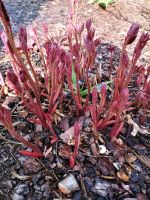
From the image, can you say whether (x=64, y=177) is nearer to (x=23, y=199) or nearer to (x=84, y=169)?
(x=84, y=169)

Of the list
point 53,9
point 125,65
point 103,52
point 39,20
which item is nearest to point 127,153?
point 125,65

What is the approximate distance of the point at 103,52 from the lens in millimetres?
2379

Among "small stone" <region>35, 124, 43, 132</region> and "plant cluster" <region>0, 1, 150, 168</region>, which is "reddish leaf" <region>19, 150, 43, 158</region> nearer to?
"plant cluster" <region>0, 1, 150, 168</region>

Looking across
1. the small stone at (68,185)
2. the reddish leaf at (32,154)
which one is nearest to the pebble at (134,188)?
the small stone at (68,185)

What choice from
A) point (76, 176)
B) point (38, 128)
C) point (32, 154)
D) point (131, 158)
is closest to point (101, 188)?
point (76, 176)

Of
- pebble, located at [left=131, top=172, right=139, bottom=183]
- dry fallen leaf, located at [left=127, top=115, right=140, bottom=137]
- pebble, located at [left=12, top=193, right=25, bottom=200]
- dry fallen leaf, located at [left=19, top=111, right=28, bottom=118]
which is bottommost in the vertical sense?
pebble, located at [left=131, top=172, right=139, bottom=183]

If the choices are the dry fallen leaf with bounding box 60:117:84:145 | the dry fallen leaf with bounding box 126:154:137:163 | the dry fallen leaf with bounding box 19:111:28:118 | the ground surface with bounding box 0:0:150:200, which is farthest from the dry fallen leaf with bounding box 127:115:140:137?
the dry fallen leaf with bounding box 19:111:28:118

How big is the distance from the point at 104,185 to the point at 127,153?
9.5 inches

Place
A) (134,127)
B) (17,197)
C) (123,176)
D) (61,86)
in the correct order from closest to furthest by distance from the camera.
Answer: (17,197) < (123,176) < (61,86) < (134,127)

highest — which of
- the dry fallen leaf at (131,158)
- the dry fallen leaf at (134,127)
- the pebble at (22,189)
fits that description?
the dry fallen leaf at (134,127)

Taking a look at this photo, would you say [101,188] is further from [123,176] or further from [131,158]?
[131,158]

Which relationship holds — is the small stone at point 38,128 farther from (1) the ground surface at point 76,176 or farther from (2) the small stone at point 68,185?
(2) the small stone at point 68,185

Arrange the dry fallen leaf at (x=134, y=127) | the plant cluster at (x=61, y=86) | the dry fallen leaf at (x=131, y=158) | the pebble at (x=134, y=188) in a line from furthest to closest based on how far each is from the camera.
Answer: the dry fallen leaf at (x=134, y=127)
the dry fallen leaf at (x=131, y=158)
the pebble at (x=134, y=188)
the plant cluster at (x=61, y=86)

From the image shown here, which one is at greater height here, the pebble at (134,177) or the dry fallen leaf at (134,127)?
the dry fallen leaf at (134,127)
